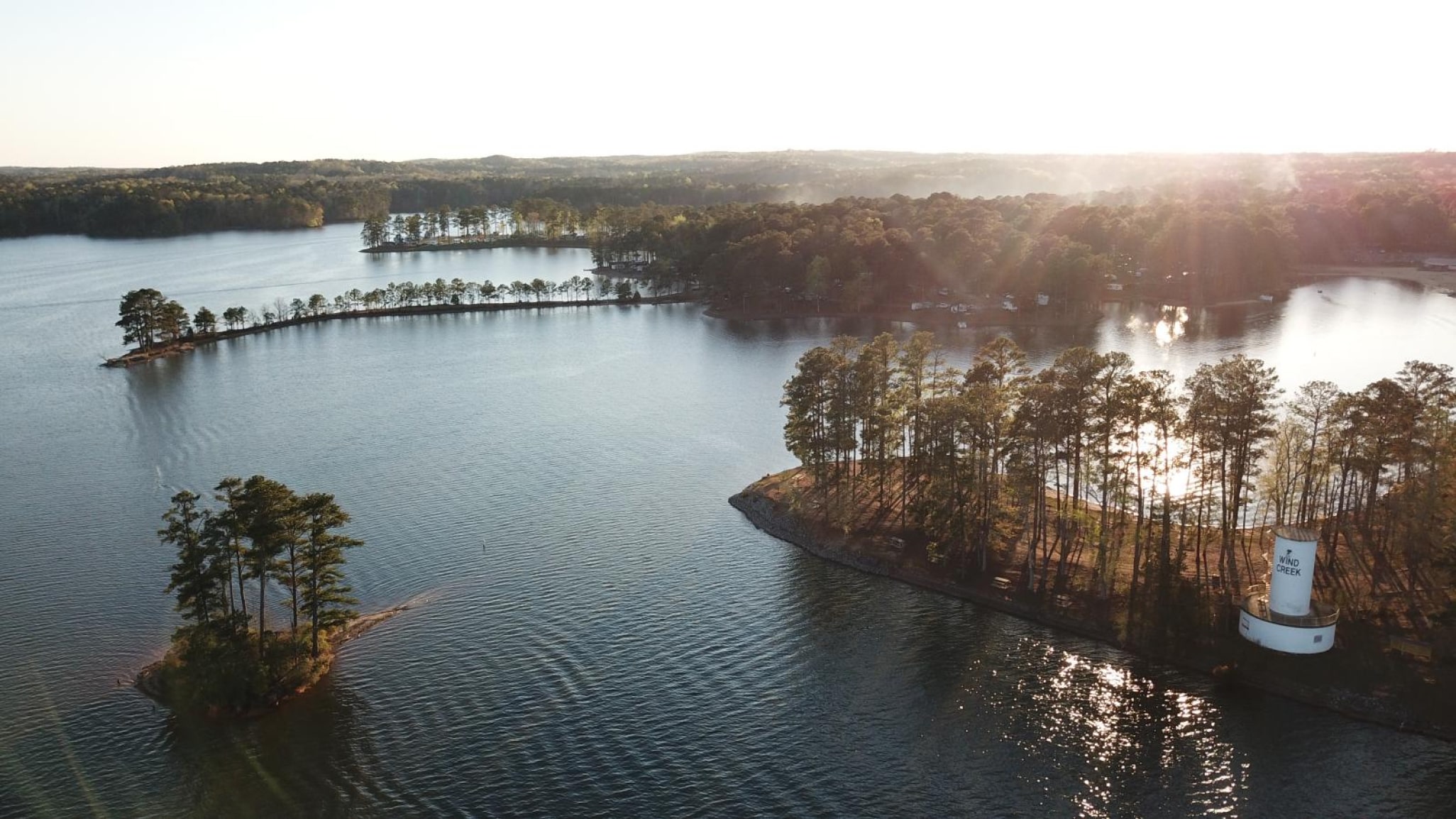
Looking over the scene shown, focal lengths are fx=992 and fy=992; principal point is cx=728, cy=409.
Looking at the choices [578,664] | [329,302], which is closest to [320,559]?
[578,664]

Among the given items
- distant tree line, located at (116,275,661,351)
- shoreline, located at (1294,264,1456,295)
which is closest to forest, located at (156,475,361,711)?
distant tree line, located at (116,275,661,351)

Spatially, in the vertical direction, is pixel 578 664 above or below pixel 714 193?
below

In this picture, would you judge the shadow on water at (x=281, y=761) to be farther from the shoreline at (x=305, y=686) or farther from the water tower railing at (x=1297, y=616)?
the water tower railing at (x=1297, y=616)

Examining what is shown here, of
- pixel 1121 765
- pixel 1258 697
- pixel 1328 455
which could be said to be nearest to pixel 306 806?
pixel 1121 765

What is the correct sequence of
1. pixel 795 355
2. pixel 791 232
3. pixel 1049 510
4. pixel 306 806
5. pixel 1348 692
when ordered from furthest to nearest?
pixel 791 232, pixel 795 355, pixel 1049 510, pixel 1348 692, pixel 306 806

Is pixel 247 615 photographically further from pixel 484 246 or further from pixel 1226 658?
pixel 484 246

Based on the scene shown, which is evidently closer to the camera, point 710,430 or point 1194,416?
point 1194,416

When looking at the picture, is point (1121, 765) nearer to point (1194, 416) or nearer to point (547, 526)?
point (1194, 416)
